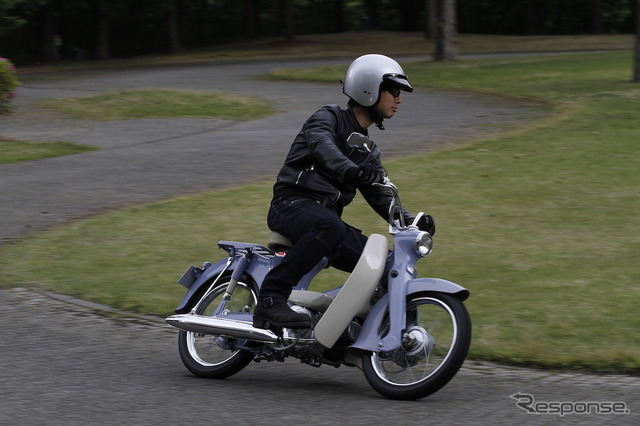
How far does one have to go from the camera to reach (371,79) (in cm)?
589

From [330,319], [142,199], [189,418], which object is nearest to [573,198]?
[142,199]

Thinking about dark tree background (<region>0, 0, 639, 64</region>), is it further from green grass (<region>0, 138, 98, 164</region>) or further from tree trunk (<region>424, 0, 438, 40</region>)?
green grass (<region>0, 138, 98, 164</region>)

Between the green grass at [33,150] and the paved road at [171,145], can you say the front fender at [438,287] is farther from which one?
the green grass at [33,150]

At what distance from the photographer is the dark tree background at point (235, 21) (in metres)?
46.8

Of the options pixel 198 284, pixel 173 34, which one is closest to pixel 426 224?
pixel 198 284

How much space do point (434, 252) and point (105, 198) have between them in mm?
5022

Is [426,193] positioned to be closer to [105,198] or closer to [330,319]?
[105,198]

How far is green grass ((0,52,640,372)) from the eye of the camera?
6.97 m

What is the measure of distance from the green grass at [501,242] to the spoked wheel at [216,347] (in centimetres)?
147

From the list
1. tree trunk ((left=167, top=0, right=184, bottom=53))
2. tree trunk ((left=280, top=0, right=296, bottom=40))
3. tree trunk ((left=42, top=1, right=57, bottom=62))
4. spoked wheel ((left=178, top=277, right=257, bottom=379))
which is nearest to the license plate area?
spoked wheel ((left=178, top=277, right=257, bottom=379))

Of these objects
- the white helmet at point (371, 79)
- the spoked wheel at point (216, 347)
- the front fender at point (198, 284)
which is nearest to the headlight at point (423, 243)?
the white helmet at point (371, 79)

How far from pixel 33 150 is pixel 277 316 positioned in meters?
12.3

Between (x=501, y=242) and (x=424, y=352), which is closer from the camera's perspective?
(x=424, y=352)

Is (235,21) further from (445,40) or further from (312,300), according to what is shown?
(312,300)
